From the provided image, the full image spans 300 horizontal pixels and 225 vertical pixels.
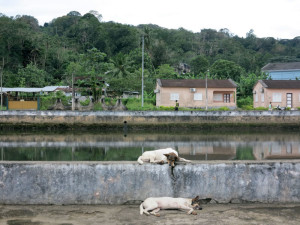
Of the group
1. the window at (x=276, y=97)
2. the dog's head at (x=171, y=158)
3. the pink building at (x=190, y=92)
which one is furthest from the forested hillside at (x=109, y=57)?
the dog's head at (x=171, y=158)

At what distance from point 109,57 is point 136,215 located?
64953 millimetres

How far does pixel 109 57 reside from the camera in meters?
69.1

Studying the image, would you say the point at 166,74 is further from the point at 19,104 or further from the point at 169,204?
the point at 169,204

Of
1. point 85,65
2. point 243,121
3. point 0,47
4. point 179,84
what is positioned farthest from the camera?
point 0,47

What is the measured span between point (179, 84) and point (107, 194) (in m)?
31.4

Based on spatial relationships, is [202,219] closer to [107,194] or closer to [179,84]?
[107,194]

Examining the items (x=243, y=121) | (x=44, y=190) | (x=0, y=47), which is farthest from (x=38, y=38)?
(x=44, y=190)

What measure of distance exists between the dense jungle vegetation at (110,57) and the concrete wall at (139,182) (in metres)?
Answer: 31.4

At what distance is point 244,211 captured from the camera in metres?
6.03

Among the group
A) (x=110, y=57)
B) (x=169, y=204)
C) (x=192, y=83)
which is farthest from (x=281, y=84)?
(x=110, y=57)

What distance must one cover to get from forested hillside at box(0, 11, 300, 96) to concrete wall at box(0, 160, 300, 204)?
3164cm

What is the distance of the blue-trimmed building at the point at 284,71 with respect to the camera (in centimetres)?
5925

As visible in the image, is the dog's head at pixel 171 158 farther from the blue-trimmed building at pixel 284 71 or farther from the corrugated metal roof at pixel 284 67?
the corrugated metal roof at pixel 284 67

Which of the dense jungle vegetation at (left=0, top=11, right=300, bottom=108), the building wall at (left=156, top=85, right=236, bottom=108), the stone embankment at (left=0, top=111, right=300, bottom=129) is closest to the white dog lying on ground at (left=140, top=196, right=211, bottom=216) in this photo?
the stone embankment at (left=0, top=111, right=300, bottom=129)
